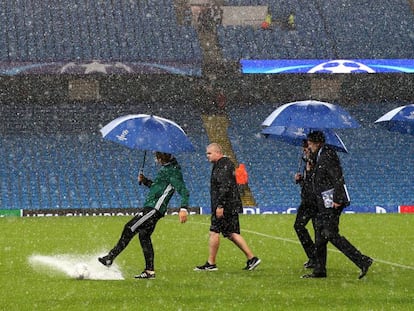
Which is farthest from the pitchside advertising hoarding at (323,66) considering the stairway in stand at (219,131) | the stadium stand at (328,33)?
the stairway in stand at (219,131)

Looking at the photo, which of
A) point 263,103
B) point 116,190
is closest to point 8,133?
point 116,190

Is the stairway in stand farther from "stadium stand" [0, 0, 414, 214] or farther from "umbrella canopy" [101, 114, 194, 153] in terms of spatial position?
"umbrella canopy" [101, 114, 194, 153]

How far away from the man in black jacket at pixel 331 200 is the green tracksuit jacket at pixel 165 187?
1815mm

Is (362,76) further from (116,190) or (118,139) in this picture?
(118,139)

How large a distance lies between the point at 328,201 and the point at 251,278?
1677mm

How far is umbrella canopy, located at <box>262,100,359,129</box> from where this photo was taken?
14219 millimetres

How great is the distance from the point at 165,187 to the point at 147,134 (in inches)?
34.8

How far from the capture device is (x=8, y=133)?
42.9 metres

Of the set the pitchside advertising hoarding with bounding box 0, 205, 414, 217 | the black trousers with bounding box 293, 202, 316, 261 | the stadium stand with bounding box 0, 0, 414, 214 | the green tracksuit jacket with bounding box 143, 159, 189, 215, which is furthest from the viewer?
the stadium stand with bounding box 0, 0, 414, 214

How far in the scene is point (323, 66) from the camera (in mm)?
43469

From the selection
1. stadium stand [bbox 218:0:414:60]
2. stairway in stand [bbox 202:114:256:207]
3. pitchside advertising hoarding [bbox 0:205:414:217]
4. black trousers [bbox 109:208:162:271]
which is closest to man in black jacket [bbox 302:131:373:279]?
black trousers [bbox 109:208:162:271]

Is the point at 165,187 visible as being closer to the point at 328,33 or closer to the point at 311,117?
the point at 311,117

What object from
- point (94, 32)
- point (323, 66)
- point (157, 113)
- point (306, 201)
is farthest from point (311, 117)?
point (94, 32)

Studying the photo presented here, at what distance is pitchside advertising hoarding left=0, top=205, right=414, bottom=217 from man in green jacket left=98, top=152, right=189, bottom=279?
22.9 m
